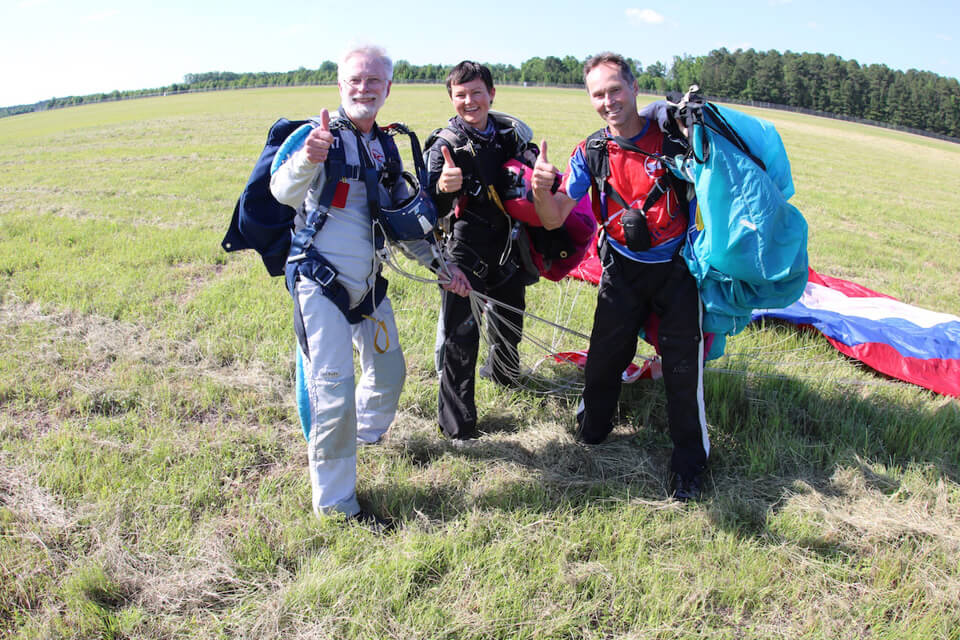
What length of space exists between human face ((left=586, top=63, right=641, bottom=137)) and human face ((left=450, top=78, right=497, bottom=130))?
0.67m

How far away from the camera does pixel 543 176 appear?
330cm

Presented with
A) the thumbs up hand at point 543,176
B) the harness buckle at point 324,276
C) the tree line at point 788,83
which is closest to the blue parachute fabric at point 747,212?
the thumbs up hand at point 543,176

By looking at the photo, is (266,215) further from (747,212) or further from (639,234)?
(747,212)

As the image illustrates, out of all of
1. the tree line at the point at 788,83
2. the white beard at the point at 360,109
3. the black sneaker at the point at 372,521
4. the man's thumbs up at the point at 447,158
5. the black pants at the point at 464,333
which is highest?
the tree line at the point at 788,83

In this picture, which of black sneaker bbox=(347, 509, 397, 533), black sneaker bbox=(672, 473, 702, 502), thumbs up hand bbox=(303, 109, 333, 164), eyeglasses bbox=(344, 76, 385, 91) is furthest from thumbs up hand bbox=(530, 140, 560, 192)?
black sneaker bbox=(347, 509, 397, 533)

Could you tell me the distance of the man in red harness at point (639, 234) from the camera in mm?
3260

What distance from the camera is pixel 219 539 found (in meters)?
2.98


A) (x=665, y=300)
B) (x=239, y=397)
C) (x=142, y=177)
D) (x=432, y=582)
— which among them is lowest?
(x=432, y=582)

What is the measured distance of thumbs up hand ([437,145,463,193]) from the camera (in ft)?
11.0

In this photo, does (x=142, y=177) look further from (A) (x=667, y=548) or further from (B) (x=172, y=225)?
(A) (x=667, y=548)

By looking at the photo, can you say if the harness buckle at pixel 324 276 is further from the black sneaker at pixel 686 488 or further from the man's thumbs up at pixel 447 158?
the black sneaker at pixel 686 488

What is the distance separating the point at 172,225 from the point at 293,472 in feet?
23.4

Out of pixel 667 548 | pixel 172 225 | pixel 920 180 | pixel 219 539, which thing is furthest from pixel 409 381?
pixel 920 180

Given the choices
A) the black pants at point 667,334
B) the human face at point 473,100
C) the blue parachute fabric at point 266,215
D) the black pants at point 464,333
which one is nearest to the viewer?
the blue parachute fabric at point 266,215
